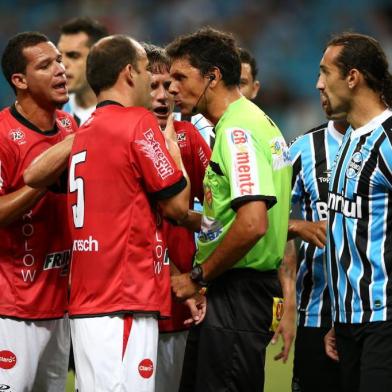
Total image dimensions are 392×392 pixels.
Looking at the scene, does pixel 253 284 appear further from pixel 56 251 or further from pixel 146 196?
pixel 56 251

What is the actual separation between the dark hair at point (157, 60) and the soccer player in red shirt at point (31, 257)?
0.56 m

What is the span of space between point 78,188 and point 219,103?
2.64 feet

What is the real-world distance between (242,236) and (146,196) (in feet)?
1.49

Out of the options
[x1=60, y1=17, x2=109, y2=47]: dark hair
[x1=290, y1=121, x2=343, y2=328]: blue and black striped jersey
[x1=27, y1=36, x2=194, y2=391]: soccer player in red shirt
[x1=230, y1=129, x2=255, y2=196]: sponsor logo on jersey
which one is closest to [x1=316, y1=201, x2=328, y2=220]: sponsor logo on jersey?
[x1=290, y1=121, x2=343, y2=328]: blue and black striped jersey

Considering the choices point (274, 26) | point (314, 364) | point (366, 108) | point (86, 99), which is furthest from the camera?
point (274, 26)

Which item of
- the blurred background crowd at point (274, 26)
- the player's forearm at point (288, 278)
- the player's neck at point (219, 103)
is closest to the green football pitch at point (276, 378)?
the player's forearm at point (288, 278)

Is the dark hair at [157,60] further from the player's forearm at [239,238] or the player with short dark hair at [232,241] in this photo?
the player's forearm at [239,238]

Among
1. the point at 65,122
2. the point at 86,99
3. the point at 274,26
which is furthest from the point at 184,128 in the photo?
the point at 274,26

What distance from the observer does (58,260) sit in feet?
14.7

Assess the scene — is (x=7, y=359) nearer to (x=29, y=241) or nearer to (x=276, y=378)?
(x=29, y=241)

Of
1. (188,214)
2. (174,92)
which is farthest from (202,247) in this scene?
(174,92)

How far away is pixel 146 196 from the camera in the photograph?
381 cm

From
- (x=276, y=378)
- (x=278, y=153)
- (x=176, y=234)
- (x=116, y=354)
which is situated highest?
(x=278, y=153)

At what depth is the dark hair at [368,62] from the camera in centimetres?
408
